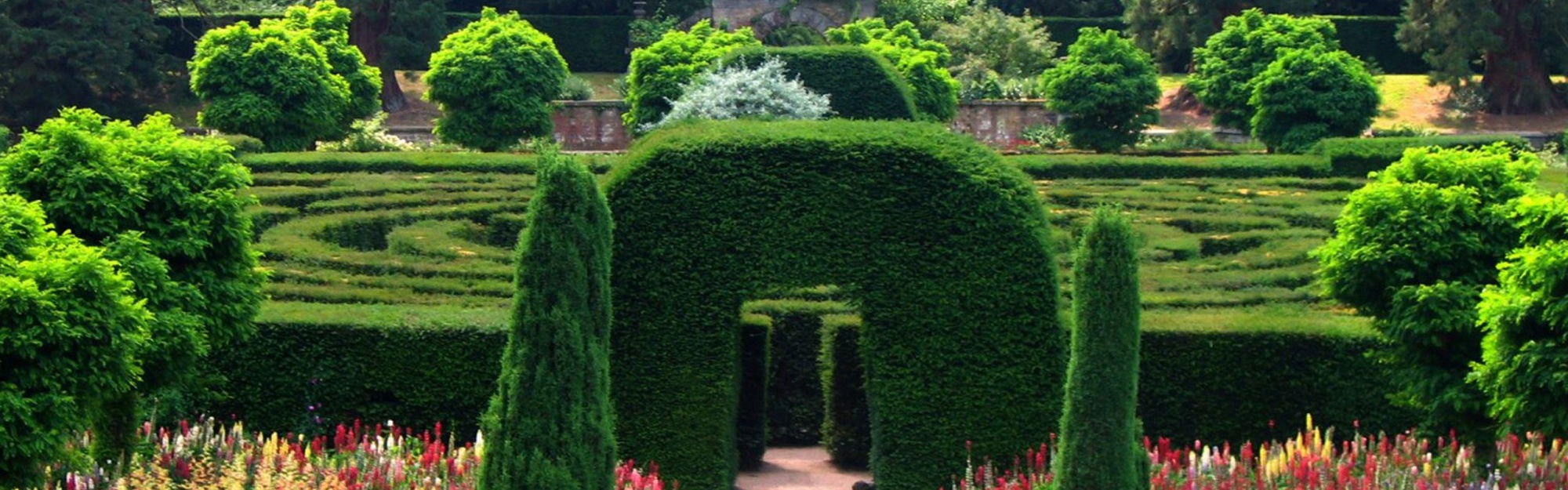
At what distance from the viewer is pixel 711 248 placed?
40.1 ft

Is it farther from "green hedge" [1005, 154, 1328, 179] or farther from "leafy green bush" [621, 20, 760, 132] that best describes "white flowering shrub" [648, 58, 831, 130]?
"leafy green bush" [621, 20, 760, 132]

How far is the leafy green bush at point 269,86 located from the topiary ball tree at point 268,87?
0.01 m

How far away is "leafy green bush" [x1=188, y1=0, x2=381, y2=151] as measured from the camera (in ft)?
101

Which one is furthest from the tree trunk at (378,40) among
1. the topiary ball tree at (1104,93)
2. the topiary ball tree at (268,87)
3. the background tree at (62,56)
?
the topiary ball tree at (1104,93)

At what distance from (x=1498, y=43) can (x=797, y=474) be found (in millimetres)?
31821

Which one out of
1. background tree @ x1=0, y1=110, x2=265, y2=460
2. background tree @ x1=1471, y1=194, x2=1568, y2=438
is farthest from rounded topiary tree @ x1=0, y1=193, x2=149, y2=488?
background tree @ x1=1471, y1=194, x2=1568, y2=438

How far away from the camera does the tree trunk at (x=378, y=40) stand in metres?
45.7

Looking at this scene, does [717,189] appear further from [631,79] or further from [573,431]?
[631,79]

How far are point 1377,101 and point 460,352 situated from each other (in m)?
22.4

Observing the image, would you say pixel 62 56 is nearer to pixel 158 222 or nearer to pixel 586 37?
pixel 586 37

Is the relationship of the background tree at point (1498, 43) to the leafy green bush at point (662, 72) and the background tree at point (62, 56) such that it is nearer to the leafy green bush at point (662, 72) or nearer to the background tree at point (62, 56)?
the leafy green bush at point (662, 72)

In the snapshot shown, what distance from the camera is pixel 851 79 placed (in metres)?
27.6

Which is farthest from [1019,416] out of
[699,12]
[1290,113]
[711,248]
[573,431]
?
[699,12]

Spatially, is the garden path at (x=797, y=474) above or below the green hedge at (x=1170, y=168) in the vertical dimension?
below
